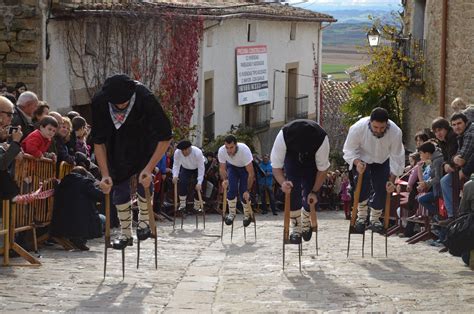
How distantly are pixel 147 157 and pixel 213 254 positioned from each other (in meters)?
3.15

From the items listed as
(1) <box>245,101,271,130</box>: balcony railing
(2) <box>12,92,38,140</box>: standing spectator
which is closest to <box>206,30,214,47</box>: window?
(1) <box>245,101,271,130</box>: balcony railing

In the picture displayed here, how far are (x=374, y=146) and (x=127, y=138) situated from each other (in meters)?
3.49

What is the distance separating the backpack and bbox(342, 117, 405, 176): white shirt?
1565 mm

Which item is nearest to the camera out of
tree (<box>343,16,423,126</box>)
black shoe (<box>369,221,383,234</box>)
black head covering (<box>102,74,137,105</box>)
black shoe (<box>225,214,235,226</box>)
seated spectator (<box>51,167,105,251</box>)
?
black head covering (<box>102,74,137,105</box>)

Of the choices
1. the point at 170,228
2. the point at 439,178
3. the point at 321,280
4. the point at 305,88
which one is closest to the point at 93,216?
the point at 321,280

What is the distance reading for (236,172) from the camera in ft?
59.0

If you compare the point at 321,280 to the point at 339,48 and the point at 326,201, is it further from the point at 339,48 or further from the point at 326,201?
the point at 339,48

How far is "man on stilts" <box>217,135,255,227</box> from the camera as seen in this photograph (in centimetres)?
1770

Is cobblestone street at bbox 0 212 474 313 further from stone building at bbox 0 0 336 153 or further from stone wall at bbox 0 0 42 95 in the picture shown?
stone building at bbox 0 0 336 153

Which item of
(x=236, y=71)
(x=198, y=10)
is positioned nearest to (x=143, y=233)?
(x=198, y=10)

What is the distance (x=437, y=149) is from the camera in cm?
1617

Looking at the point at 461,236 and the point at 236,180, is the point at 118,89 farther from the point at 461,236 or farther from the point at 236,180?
the point at 236,180

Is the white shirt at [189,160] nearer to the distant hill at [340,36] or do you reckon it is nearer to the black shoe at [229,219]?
the black shoe at [229,219]

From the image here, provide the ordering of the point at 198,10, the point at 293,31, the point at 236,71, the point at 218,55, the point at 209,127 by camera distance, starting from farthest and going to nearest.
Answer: the point at 293,31
the point at 236,71
the point at 218,55
the point at 209,127
the point at 198,10
